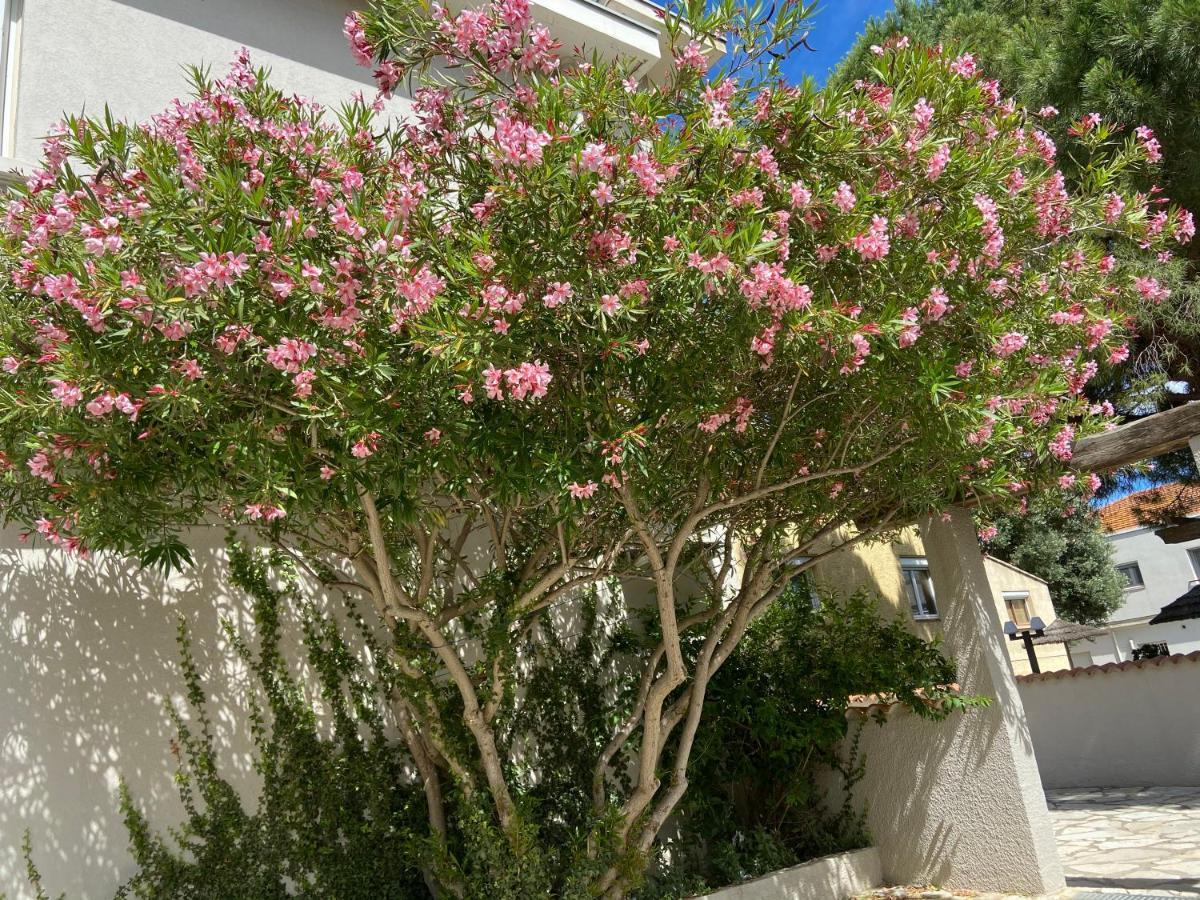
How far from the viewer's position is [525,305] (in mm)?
4492

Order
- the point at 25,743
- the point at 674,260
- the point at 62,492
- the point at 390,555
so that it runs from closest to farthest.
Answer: the point at 674,260
the point at 62,492
the point at 25,743
the point at 390,555

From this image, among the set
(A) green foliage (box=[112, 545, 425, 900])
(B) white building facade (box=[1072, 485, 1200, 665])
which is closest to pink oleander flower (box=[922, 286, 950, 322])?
(A) green foliage (box=[112, 545, 425, 900])

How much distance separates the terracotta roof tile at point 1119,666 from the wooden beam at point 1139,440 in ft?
18.2

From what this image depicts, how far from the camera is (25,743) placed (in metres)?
5.75

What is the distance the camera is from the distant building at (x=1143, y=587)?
31.7m

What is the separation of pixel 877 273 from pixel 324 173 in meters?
3.11

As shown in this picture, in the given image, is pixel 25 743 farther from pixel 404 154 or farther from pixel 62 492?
pixel 404 154

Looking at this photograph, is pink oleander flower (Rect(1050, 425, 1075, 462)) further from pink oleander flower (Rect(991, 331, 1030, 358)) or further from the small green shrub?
the small green shrub

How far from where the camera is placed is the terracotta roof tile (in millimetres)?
11633

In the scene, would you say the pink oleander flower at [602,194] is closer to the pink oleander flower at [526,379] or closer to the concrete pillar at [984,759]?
the pink oleander flower at [526,379]

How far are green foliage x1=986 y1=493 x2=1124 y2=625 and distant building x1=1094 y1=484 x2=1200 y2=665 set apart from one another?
5595 mm

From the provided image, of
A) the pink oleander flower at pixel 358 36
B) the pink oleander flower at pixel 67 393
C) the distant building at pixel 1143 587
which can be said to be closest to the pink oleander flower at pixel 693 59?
the pink oleander flower at pixel 358 36

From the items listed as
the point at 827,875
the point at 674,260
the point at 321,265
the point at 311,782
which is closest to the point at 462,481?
the point at 321,265

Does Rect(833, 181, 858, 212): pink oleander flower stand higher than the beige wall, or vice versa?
Rect(833, 181, 858, 212): pink oleander flower
